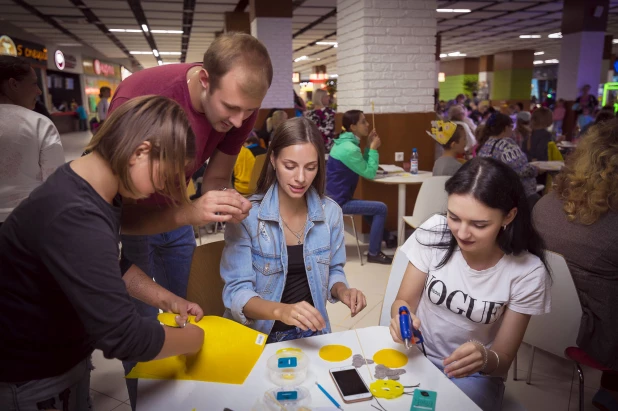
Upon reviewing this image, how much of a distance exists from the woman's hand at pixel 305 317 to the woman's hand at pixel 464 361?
1.20 feet

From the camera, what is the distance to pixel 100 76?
21656mm

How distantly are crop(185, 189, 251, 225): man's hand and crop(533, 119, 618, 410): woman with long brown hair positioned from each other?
1441 millimetres

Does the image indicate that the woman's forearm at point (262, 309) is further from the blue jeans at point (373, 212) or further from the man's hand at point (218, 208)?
the blue jeans at point (373, 212)

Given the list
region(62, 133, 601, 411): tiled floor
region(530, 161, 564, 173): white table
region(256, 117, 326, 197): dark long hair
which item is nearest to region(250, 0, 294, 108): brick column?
region(530, 161, 564, 173): white table

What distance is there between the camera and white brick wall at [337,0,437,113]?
461 cm

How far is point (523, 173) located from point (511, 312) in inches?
117

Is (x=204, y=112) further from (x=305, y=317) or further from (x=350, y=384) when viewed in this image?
(x=350, y=384)

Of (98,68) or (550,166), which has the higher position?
(98,68)

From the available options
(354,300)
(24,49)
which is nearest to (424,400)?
(354,300)

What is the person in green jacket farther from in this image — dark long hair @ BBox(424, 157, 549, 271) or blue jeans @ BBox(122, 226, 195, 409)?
dark long hair @ BBox(424, 157, 549, 271)

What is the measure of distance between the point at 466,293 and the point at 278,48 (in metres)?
6.81

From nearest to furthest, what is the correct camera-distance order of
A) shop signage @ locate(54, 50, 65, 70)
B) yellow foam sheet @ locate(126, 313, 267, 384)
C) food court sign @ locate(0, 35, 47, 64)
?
yellow foam sheet @ locate(126, 313, 267, 384)
food court sign @ locate(0, 35, 47, 64)
shop signage @ locate(54, 50, 65, 70)

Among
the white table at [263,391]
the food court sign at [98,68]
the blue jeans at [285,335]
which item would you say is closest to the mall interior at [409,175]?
the white table at [263,391]

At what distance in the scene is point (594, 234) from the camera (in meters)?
1.79
